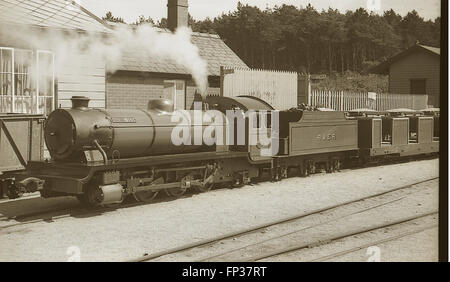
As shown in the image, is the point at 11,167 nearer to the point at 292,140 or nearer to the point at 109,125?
the point at 109,125

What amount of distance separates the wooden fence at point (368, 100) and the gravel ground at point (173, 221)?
10.1 metres

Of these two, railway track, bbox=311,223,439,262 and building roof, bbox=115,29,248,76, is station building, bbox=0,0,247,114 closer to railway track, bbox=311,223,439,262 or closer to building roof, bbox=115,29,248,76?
building roof, bbox=115,29,248,76

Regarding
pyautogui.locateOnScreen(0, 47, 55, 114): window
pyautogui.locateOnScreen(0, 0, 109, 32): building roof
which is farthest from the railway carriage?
pyautogui.locateOnScreen(0, 0, 109, 32): building roof

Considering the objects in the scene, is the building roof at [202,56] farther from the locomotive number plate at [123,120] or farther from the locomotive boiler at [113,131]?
the locomotive number plate at [123,120]

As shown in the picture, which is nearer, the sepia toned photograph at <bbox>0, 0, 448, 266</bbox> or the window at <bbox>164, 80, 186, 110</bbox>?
the sepia toned photograph at <bbox>0, 0, 448, 266</bbox>

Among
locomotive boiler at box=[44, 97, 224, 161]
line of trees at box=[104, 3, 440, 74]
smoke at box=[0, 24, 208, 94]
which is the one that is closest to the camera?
locomotive boiler at box=[44, 97, 224, 161]

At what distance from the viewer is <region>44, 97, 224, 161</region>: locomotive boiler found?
10078mm

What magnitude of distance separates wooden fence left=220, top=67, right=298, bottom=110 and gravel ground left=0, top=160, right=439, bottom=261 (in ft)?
23.4

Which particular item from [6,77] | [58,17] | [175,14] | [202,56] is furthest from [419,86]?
[6,77]

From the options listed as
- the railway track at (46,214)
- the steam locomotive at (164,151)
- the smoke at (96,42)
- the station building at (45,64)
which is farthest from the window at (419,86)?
the railway track at (46,214)

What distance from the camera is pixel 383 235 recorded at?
28.3 ft

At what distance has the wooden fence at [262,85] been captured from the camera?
20859mm

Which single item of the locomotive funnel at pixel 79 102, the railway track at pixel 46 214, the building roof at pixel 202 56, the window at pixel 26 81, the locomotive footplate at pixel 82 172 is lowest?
the railway track at pixel 46 214
